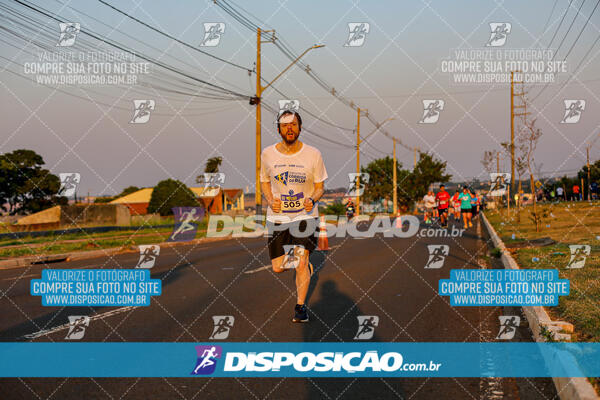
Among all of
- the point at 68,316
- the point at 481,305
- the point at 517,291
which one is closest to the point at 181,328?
the point at 68,316

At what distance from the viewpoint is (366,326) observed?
6082 millimetres

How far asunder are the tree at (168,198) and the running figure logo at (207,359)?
76.6 m

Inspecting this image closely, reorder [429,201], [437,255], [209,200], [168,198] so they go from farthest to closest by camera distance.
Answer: [209,200] → [168,198] → [429,201] → [437,255]

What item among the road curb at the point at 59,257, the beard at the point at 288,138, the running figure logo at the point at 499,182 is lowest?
the road curb at the point at 59,257

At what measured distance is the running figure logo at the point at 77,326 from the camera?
5.77m

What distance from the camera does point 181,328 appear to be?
612 cm

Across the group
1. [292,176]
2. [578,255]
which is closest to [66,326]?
[292,176]

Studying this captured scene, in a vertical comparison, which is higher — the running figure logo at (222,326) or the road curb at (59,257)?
the running figure logo at (222,326)

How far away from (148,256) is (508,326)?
38.7 ft

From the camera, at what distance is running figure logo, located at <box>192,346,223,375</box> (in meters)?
4.61

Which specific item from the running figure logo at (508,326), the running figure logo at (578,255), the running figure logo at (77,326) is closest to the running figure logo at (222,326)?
the running figure logo at (77,326)

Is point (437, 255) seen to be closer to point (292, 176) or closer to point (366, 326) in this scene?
point (366, 326)

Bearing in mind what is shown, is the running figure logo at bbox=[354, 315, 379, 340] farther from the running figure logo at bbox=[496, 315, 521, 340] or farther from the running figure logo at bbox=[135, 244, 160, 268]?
the running figure logo at bbox=[135, 244, 160, 268]

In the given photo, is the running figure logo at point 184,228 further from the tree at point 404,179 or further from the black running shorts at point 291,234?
the tree at point 404,179
